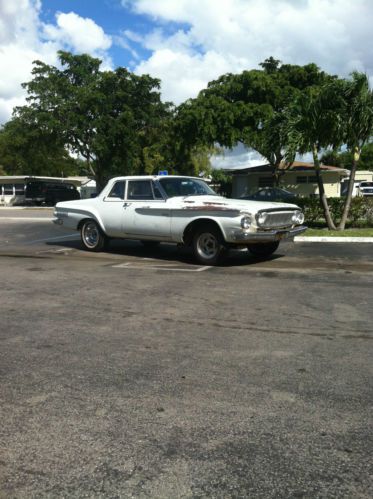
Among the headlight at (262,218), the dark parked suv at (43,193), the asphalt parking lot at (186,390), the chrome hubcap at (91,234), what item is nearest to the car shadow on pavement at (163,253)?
the chrome hubcap at (91,234)

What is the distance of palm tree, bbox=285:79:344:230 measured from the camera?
48.4 ft

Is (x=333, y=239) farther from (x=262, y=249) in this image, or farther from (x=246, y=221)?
(x=246, y=221)

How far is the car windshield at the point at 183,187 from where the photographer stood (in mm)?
10391

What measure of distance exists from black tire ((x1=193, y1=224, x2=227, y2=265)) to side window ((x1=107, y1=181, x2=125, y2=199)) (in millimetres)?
2240

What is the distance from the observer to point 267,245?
1066 centimetres

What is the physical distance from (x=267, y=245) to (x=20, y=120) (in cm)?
3569

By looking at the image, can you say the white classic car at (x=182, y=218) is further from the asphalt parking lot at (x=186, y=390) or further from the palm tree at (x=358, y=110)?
the palm tree at (x=358, y=110)

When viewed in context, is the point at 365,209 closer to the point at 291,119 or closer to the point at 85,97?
the point at 291,119

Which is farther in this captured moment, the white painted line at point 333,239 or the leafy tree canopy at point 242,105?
the leafy tree canopy at point 242,105

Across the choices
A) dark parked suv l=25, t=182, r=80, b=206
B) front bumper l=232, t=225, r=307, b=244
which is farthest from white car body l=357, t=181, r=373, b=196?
front bumper l=232, t=225, r=307, b=244

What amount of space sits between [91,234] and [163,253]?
5.75 feet

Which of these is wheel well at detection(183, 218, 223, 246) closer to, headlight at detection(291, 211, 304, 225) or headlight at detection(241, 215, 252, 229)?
headlight at detection(241, 215, 252, 229)

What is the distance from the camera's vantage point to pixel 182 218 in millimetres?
9852

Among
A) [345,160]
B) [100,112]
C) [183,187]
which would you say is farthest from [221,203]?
[345,160]
